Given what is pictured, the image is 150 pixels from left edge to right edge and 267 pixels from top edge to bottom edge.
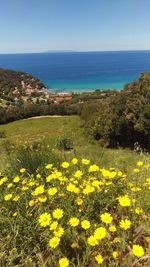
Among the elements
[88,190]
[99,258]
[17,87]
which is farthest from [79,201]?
[17,87]

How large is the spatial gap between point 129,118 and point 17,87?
73544mm

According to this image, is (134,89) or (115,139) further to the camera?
(115,139)

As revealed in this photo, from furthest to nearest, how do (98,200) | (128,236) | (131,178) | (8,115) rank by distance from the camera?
(8,115) → (131,178) → (98,200) → (128,236)

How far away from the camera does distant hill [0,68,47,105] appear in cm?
7594

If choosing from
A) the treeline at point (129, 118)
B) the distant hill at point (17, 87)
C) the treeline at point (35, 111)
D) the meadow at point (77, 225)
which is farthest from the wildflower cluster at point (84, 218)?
the distant hill at point (17, 87)

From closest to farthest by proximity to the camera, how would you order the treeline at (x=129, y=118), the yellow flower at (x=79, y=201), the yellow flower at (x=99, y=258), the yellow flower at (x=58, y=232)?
the yellow flower at (x=99, y=258) → the yellow flower at (x=58, y=232) → the yellow flower at (x=79, y=201) → the treeline at (x=129, y=118)

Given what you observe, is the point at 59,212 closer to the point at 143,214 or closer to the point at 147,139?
the point at 143,214

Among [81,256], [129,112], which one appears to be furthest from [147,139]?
[81,256]

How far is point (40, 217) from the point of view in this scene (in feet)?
7.25

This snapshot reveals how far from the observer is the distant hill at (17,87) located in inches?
2990

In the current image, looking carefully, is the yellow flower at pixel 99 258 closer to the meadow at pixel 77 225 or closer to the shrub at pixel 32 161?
the meadow at pixel 77 225

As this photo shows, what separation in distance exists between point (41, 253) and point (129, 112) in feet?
68.5

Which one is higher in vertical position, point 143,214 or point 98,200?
point 98,200

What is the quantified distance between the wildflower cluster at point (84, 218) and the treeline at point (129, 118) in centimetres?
1829
